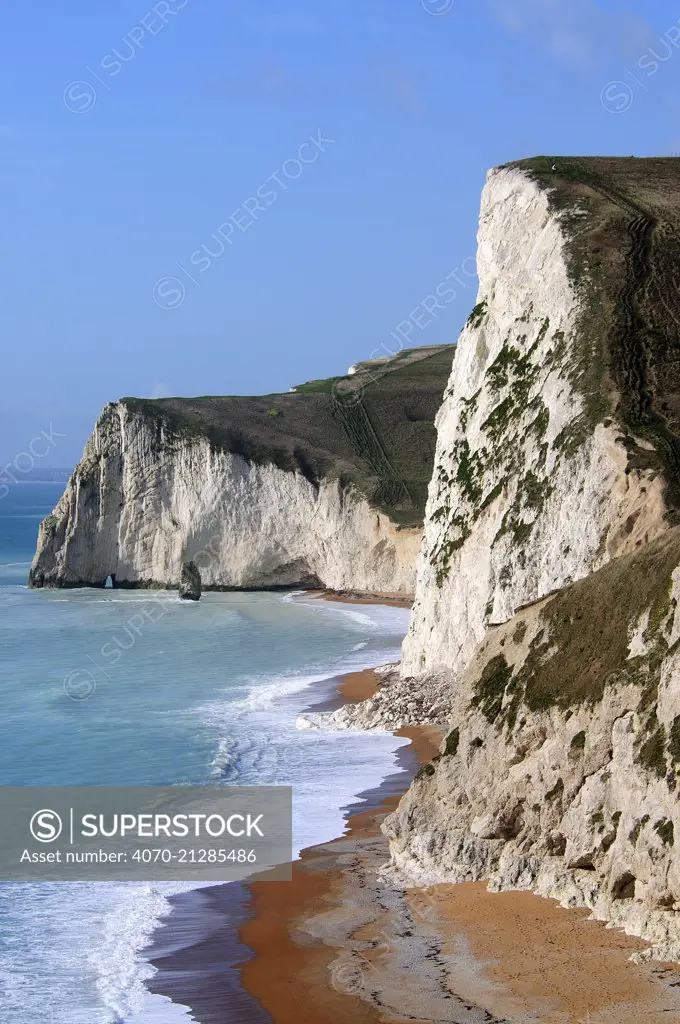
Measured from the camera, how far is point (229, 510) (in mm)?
78000

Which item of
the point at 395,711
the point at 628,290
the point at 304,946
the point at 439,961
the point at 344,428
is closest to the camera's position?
the point at 439,961

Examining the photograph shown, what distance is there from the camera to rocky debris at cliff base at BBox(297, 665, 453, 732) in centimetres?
2959

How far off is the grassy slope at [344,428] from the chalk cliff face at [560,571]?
35271 mm

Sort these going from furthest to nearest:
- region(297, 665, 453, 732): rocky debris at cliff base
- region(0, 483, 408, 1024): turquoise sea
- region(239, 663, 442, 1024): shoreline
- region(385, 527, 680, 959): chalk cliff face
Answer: region(297, 665, 453, 732): rocky debris at cliff base < region(0, 483, 408, 1024): turquoise sea < region(385, 527, 680, 959): chalk cliff face < region(239, 663, 442, 1024): shoreline

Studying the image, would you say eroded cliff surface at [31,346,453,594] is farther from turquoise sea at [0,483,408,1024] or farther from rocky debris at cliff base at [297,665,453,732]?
rocky debris at cliff base at [297,665,453,732]

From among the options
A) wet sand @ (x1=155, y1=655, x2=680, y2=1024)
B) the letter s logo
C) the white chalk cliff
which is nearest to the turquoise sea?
wet sand @ (x1=155, y1=655, x2=680, y2=1024)

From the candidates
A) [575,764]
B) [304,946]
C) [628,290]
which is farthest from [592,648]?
[628,290]

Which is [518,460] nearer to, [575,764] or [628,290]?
[628,290]

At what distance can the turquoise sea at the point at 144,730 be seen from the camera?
15516 mm

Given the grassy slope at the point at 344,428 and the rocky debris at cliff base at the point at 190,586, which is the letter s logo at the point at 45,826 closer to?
the grassy slope at the point at 344,428

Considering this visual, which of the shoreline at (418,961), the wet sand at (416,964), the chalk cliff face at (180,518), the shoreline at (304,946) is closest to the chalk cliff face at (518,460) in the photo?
the shoreline at (304,946)

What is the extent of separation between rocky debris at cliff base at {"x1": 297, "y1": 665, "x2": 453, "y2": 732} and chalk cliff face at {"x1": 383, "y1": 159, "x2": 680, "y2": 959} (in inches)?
3.6

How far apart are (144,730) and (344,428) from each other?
182ft

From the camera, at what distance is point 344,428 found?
279 feet
